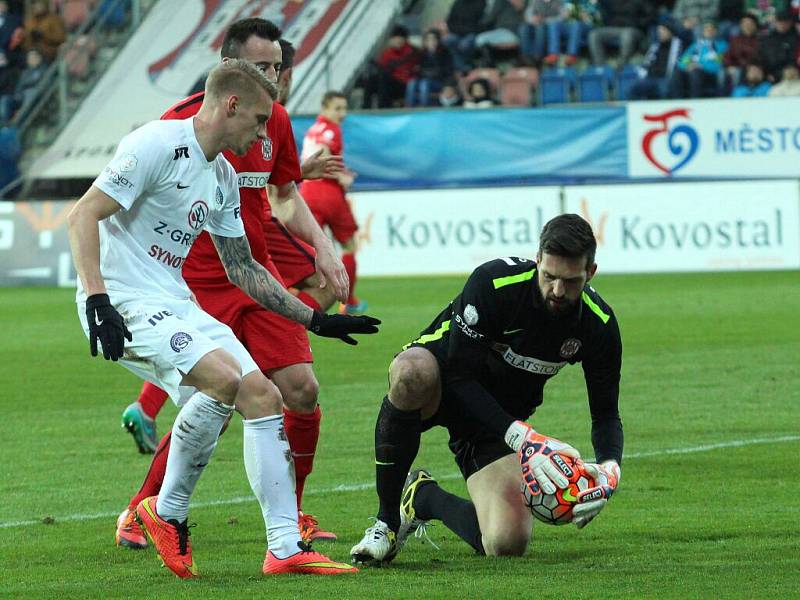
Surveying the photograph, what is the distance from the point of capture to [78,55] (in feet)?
96.1

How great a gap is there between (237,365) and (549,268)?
1.13 m

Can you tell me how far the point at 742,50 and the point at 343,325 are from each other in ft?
63.5

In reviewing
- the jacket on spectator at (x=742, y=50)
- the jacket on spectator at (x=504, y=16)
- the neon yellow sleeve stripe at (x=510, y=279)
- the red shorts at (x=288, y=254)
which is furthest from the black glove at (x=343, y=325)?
the jacket on spectator at (x=504, y=16)

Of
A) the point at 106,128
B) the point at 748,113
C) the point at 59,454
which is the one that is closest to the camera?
the point at 59,454

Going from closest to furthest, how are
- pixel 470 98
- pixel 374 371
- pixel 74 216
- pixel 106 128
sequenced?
1. pixel 74 216
2. pixel 374 371
3. pixel 470 98
4. pixel 106 128

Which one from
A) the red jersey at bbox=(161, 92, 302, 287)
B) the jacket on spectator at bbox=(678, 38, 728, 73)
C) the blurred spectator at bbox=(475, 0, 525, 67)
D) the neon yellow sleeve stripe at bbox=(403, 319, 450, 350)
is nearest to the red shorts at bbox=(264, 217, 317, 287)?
the red jersey at bbox=(161, 92, 302, 287)

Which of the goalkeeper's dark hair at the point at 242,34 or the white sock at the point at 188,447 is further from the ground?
the goalkeeper's dark hair at the point at 242,34

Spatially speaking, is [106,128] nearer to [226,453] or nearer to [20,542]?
[226,453]

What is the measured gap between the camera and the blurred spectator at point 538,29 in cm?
2561

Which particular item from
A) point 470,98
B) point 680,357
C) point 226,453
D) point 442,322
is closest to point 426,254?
point 470,98

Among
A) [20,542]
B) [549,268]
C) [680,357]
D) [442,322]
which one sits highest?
[549,268]

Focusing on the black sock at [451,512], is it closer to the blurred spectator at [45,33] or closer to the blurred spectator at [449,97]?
the blurred spectator at [449,97]

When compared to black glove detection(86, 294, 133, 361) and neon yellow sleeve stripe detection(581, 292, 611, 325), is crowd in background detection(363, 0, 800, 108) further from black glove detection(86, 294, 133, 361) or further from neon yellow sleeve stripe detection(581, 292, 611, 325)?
black glove detection(86, 294, 133, 361)

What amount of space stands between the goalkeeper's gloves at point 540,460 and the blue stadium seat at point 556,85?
1965cm
